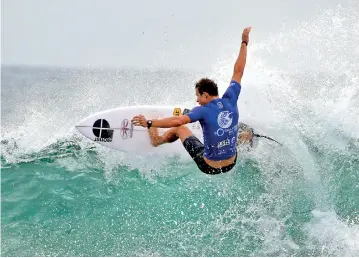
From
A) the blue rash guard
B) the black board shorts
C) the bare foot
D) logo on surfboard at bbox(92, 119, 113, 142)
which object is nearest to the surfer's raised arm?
the blue rash guard

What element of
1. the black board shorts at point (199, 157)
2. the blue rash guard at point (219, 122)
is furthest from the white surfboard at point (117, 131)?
the blue rash guard at point (219, 122)

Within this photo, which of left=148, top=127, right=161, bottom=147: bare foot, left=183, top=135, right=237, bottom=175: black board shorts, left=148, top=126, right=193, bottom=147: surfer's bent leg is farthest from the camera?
left=148, top=127, right=161, bottom=147: bare foot

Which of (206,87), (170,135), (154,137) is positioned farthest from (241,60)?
(154,137)

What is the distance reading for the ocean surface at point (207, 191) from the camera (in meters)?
6.08

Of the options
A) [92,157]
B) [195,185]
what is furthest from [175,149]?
[92,157]

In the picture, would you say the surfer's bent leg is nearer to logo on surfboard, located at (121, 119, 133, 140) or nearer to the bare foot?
the bare foot

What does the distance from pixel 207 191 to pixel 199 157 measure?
1285mm

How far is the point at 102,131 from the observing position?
8109 millimetres

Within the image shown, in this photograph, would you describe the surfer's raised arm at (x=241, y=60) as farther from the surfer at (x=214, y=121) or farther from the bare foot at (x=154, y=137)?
the bare foot at (x=154, y=137)

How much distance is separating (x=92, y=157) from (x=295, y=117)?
4.30 metres

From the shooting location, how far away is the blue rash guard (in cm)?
573

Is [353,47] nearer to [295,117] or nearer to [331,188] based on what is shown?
[295,117]

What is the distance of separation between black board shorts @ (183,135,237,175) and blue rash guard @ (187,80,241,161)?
0.51 feet

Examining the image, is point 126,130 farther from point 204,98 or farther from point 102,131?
point 204,98
